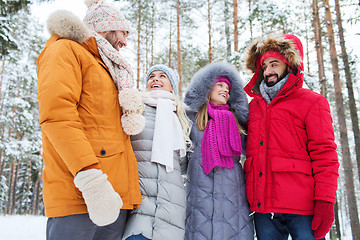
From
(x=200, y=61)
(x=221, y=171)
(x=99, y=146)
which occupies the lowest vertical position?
(x=221, y=171)

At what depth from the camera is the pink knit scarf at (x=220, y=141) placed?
2736 millimetres

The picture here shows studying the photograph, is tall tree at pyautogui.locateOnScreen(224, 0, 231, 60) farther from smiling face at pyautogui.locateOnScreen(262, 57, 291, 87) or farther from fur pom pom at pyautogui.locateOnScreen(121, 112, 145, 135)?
fur pom pom at pyautogui.locateOnScreen(121, 112, 145, 135)

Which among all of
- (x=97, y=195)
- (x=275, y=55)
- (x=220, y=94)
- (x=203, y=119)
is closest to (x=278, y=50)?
(x=275, y=55)

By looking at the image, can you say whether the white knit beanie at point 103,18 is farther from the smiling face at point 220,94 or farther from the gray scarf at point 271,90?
the gray scarf at point 271,90

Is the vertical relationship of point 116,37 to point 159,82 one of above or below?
above

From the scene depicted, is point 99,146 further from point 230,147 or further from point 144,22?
point 144,22

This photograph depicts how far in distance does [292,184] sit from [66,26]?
2282mm

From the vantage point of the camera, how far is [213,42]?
12.9 metres

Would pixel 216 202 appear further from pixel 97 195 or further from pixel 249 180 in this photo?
pixel 97 195

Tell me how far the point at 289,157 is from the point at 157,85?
1573 mm

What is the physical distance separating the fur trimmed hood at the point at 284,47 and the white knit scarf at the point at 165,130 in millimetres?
1180

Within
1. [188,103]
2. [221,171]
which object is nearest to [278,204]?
[221,171]

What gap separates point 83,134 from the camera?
1602 millimetres

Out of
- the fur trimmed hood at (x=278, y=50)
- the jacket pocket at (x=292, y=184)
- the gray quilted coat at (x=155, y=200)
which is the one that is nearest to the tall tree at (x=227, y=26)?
the fur trimmed hood at (x=278, y=50)
